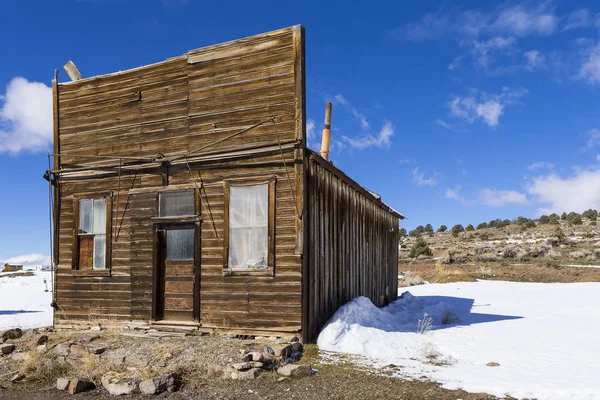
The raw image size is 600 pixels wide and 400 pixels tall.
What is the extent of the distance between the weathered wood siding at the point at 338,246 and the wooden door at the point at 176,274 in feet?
8.82

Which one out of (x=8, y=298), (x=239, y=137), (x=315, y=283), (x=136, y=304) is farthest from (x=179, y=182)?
(x=8, y=298)

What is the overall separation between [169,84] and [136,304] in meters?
5.24

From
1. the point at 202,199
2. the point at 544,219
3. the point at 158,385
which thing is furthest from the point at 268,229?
the point at 544,219

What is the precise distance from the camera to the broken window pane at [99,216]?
12.0 metres

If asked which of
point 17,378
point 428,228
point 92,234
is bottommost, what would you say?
point 17,378

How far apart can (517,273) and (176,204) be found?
2372cm

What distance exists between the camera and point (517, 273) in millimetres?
28375

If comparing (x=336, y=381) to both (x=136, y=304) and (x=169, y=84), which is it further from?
(x=169, y=84)

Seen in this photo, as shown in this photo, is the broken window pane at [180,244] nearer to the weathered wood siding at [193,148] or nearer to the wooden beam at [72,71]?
the weathered wood siding at [193,148]

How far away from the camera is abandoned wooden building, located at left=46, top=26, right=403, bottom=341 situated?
389 inches

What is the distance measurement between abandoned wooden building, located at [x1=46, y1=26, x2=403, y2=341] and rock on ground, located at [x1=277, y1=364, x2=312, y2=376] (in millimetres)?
1757

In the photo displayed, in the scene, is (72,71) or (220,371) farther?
(72,71)

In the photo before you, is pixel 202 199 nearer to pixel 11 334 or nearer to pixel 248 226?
pixel 248 226

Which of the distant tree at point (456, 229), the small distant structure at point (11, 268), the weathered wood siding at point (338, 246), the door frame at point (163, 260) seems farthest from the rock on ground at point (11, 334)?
the distant tree at point (456, 229)
